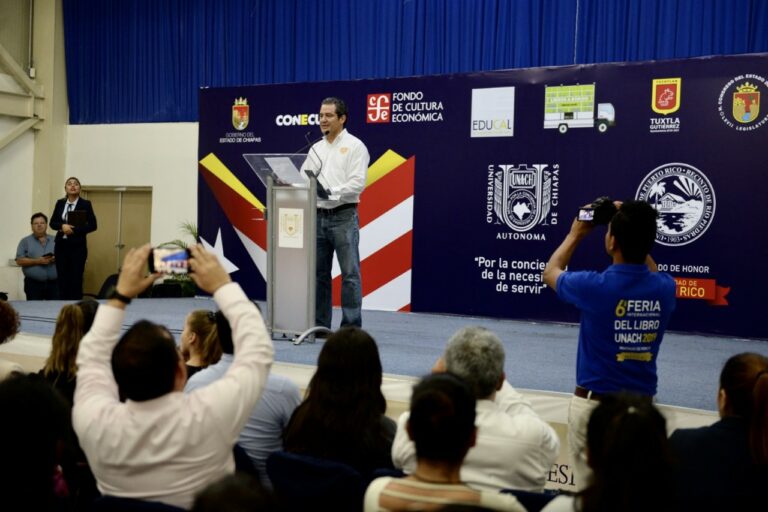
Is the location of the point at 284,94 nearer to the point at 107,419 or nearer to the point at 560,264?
the point at 560,264

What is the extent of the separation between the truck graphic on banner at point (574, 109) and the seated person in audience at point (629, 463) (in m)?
5.17

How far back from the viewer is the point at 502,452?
2.27 m

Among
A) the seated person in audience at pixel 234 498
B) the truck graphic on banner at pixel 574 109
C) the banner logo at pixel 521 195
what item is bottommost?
the seated person in audience at pixel 234 498

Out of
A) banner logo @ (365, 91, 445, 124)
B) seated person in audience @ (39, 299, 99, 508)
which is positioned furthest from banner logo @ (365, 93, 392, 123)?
seated person in audience @ (39, 299, 99, 508)

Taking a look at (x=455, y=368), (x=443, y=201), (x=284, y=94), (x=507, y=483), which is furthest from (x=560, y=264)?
(x=284, y=94)

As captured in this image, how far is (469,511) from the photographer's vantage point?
53.4 inches

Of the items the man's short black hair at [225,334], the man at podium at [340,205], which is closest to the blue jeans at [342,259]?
the man at podium at [340,205]

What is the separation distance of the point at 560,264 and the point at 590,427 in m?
1.24

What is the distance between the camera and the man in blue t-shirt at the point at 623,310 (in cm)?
281

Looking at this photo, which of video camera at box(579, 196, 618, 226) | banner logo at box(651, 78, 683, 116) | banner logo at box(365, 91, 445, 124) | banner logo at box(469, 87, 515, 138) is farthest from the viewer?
banner logo at box(365, 91, 445, 124)

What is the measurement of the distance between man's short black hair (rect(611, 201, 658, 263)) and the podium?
2.61m

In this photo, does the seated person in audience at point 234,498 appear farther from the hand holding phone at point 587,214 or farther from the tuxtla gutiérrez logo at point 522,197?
the tuxtla gutiérrez logo at point 522,197

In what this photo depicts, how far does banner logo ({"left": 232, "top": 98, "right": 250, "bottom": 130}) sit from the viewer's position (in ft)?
27.3

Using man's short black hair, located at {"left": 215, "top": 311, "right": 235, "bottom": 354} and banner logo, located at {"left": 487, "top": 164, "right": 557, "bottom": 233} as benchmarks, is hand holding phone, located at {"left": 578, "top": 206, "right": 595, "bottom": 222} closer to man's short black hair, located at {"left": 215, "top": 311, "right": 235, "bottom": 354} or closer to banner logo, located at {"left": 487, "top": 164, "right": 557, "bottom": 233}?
man's short black hair, located at {"left": 215, "top": 311, "right": 235, "bottom": 354}
